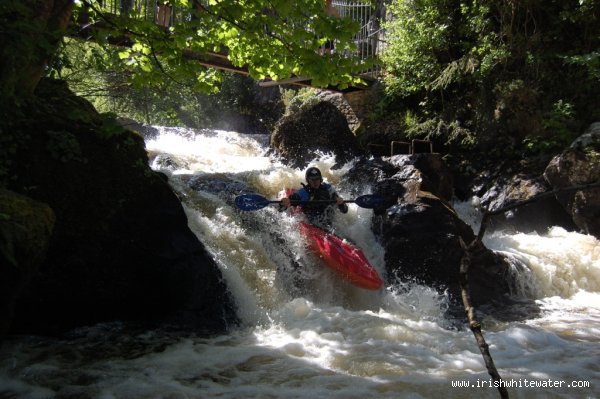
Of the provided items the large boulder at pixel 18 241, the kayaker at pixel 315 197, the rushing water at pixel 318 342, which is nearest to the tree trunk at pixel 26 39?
the large boulder at pixel 18 241

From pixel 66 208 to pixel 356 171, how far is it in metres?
5.51

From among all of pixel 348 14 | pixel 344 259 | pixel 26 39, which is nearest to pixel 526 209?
pixel 344 259

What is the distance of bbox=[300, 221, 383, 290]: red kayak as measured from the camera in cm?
548

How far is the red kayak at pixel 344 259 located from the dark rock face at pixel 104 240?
1414 millimetres

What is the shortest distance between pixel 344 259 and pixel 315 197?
1.49 m

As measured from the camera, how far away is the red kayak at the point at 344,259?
5.48m

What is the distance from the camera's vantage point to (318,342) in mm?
4125

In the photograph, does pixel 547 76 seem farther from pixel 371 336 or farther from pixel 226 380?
pixel 226 380

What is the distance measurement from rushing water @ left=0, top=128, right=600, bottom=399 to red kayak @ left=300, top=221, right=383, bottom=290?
0.19m

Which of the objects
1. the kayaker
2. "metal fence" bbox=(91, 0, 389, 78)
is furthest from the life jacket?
"metal fence" bbox=(91, 0, 389, 78)

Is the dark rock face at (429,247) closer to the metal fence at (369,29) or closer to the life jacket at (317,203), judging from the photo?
the life jacket at (317,203)

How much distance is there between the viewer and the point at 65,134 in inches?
165

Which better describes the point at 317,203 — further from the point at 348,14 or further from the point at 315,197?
the point at 348,14

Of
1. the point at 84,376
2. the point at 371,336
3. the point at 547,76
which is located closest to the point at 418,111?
the point at 547,76
